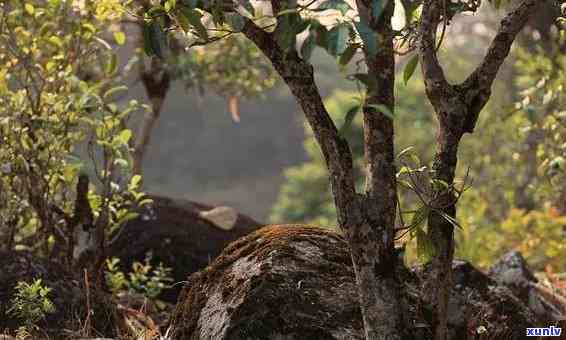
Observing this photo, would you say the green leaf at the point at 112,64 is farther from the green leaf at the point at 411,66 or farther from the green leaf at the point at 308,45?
the green leaf at the point at 308,45

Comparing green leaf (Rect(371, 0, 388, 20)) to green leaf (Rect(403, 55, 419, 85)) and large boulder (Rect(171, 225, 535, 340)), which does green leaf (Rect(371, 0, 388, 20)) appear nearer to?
green leaf (Rect(403, 55, 419, 85))

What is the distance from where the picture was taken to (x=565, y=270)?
9586mm

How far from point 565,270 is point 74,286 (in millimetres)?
6017

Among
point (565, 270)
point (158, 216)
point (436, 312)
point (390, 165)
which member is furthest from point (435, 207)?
point (565, 270)

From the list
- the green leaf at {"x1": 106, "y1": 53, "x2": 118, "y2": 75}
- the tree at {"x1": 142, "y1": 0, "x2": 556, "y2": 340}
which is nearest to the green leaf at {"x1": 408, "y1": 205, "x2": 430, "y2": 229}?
the tree at {"x1": 142, "y1": 0, "x2": 556, "y2": 340}

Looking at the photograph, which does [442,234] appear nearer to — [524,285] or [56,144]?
[524,285]

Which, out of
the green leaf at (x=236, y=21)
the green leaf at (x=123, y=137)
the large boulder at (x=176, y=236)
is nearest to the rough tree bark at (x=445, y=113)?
the green leaf at (x=236, y=21)

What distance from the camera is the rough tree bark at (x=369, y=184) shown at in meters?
3.75

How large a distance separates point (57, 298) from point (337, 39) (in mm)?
3389

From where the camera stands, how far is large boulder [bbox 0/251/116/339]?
17.3 ft

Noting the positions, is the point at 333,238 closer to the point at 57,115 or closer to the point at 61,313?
the point at 61,313

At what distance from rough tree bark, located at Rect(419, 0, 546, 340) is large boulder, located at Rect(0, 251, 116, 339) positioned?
2295 millimetres

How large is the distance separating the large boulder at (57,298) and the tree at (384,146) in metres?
2.15

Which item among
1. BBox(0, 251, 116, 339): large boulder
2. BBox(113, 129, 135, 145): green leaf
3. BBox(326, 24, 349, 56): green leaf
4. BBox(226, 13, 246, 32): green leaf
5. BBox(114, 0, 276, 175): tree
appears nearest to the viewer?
BBox(326, 24, 349, 56): green leaf
